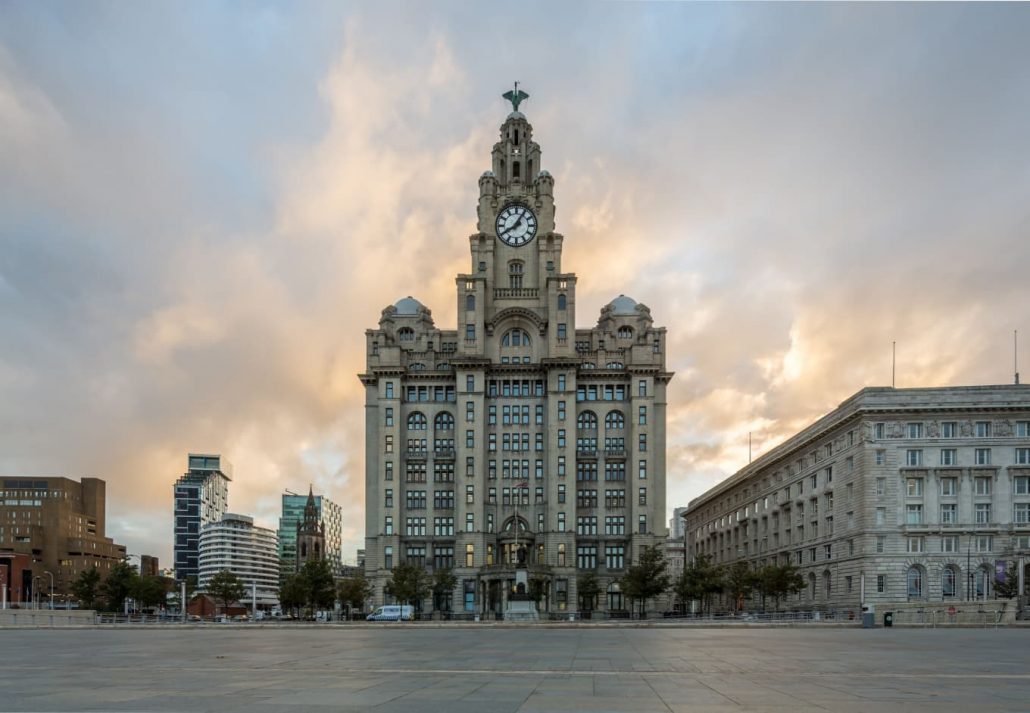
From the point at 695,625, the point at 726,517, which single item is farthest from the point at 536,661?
the point at 726,517

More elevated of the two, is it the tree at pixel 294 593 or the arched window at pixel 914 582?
the arched window at pixel 914 582

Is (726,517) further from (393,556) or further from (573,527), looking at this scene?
(393,556)

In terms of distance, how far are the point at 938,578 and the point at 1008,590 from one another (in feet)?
25.2

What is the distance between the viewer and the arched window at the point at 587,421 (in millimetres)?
141000

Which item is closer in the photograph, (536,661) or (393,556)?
(536,661)

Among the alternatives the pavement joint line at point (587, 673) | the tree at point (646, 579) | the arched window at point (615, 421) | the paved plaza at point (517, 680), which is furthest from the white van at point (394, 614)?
the pavement joint line at point (587, 673)

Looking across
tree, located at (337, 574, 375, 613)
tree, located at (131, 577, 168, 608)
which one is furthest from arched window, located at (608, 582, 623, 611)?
tree, located at (131, 577, 168, 608)

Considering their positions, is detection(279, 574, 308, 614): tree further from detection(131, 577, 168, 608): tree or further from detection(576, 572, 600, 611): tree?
detection(576, 572, 600, 611): tree

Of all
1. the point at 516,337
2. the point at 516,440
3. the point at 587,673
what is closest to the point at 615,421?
the point at 516,440

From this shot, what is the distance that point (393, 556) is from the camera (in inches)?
5374

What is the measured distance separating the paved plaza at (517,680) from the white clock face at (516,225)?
363 ft

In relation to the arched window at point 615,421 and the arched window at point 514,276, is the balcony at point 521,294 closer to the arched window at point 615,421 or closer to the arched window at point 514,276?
the arched window at point 514,276

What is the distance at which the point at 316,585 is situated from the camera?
4818 inches

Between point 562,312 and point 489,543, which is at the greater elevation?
point 562,312
